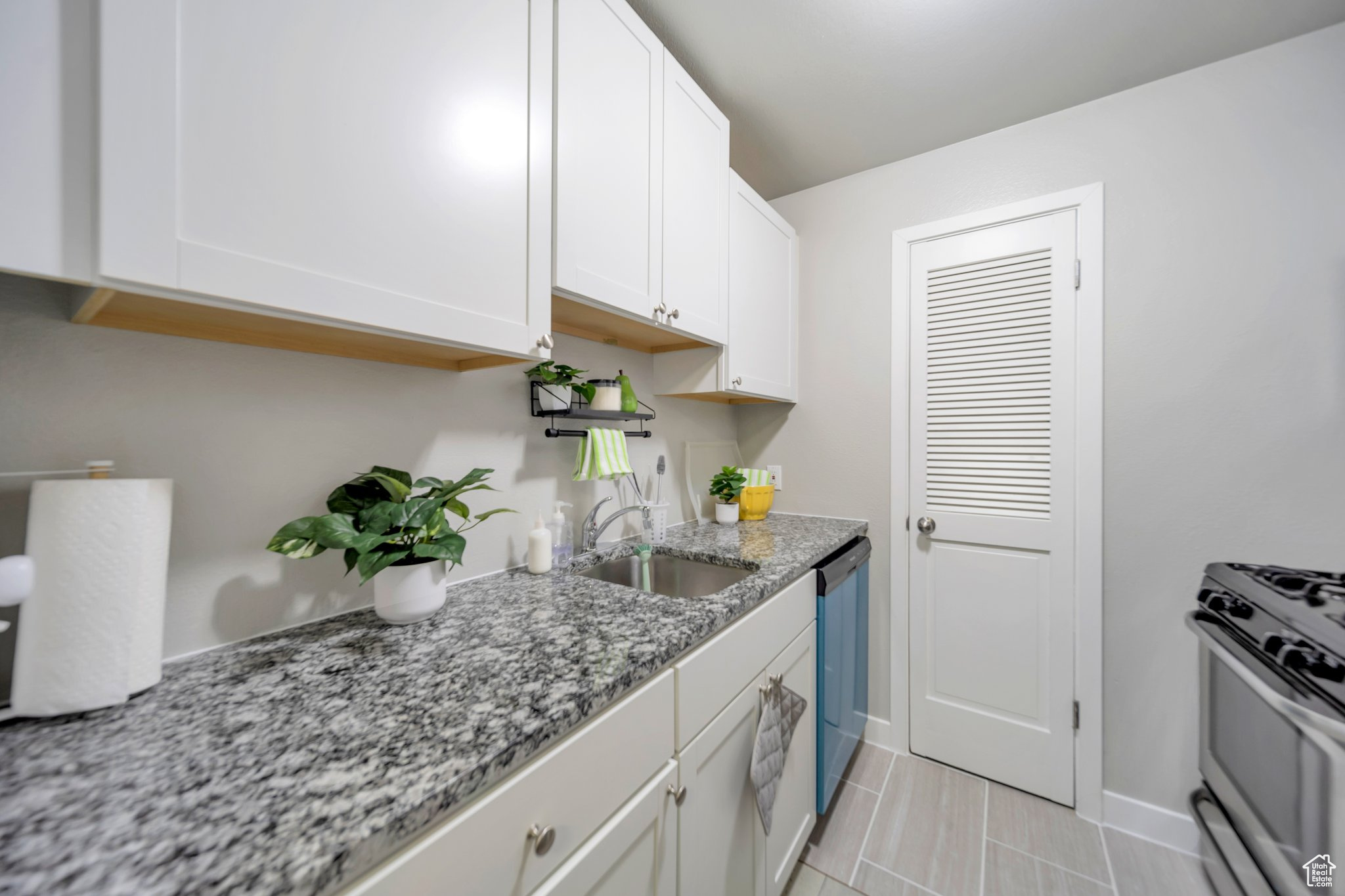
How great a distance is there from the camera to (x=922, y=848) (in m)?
1.50

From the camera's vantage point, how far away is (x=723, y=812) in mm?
1002

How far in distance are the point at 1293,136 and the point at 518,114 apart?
7.21 feet

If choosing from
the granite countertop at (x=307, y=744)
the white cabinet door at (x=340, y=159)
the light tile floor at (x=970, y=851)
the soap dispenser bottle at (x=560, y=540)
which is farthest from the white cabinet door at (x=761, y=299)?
the light tile floor at (x=970, y=851)

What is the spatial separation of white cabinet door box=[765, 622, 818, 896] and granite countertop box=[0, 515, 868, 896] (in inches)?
21.4

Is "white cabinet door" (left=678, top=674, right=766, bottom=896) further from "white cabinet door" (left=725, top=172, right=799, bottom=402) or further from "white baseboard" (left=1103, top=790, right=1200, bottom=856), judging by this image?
"white baseboard" (left=1103, top=790, right=1200, bottom=856)

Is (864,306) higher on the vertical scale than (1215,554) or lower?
higher

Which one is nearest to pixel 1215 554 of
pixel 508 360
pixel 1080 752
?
pixel 1080 752

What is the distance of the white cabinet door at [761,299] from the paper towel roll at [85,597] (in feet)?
4.72

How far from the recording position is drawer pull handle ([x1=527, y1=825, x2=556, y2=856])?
594mm

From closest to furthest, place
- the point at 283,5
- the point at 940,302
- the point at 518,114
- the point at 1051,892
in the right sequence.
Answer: the point at 283,5, the point at 518,114, the point at 1051,892, the point at 940,302

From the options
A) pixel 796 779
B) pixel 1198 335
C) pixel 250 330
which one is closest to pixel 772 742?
pixel 796 779

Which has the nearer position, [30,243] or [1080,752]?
[30,243]

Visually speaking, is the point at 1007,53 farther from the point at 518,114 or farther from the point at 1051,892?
the point at 1051,892

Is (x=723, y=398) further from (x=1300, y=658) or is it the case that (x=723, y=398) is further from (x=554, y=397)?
(x=1300, y=658)
